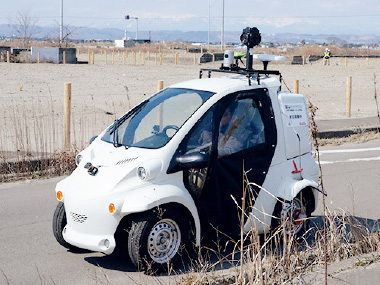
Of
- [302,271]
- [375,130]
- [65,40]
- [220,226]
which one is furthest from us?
[65,40]

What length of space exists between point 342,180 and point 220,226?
15.7 feet

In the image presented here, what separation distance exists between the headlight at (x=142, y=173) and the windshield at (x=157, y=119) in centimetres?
34

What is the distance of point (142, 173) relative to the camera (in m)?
5.66

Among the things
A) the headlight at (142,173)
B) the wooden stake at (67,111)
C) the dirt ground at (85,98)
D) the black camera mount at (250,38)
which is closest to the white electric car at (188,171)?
the headlight at (142,173)

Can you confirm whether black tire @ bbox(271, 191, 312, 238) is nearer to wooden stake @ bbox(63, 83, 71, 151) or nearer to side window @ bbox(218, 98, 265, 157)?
side window @ bbox(218, 98, 265, 157)

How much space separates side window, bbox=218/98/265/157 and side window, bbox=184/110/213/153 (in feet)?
0.40

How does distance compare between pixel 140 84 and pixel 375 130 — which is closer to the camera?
pixel 375 130

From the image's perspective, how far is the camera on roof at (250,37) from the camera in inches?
282

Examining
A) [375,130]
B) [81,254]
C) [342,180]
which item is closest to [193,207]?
[81,254]

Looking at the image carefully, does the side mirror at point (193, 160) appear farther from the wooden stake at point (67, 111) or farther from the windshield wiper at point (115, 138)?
the wooden stake at point (67, 111)

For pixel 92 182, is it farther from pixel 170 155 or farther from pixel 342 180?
pixel 342 180

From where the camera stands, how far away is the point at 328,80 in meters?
32.9

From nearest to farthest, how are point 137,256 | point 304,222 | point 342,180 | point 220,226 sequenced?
point 137,256
point 220,226
point 304,222
point 342,180

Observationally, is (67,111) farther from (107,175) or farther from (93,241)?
(93,241)
